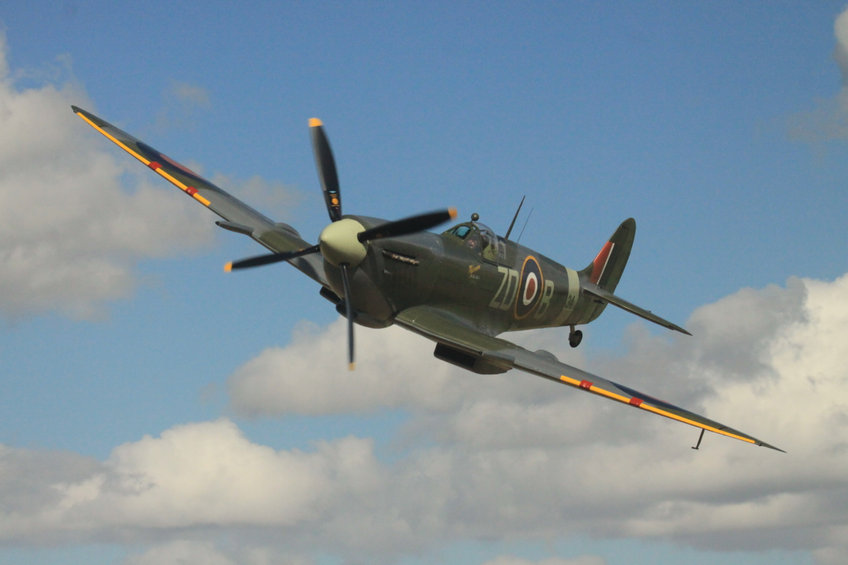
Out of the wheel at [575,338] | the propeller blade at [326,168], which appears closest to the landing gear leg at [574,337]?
the wheel at [575,338]

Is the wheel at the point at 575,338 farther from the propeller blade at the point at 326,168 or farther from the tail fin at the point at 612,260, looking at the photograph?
the propeller blade at the point at 326,168

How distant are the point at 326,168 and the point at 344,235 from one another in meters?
2.50

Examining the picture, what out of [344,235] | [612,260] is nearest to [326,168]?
[344,235]

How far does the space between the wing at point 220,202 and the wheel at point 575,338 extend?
8971mm

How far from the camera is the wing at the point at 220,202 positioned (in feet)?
88.7

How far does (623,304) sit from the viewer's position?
30797mm

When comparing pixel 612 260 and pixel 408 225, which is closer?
pixel 408 225

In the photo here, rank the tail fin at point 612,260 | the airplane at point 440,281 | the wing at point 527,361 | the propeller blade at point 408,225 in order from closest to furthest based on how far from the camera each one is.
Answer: the propeller blade at point 408,225 < the wing at point 527,361 < the airplane at point 440,281 < the tail fin at point 612,260

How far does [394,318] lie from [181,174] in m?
10.6

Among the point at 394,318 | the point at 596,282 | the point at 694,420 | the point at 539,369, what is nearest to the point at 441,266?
the point at 394,318

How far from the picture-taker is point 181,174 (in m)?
31.1

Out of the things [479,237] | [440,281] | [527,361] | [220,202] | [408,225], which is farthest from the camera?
[220,202]

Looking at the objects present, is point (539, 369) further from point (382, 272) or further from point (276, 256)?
point (276, 256)

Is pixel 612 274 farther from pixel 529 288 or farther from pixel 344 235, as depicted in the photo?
pixel 344 235
